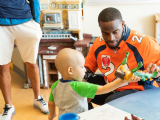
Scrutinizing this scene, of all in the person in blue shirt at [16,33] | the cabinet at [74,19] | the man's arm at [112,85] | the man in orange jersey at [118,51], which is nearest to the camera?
the man's arm at [112,85]

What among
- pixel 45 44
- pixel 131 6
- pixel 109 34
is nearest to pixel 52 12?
pixel 45 44

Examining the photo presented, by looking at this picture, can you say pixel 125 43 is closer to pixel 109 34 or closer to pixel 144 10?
pixel 109 34

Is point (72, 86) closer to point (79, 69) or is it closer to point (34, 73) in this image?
point (79, 69)

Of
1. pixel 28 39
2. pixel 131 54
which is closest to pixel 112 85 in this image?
pixel 131 54

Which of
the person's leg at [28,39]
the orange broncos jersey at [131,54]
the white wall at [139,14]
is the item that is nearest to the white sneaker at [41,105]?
the person's leg at [28,39]

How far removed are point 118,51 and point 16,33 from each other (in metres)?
0.98

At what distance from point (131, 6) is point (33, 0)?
160cm

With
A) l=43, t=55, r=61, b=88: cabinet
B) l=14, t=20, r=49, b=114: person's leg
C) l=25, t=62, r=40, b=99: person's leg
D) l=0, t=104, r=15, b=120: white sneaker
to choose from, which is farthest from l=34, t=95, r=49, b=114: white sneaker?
l=43, t=55, r=61, b=88: cabinet

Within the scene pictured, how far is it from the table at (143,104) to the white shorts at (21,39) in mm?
1134

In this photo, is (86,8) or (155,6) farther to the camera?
(86,8)

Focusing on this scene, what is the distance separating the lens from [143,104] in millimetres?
846

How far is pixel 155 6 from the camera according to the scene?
8.91ft

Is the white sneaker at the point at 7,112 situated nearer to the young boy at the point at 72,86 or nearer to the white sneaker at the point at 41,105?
the white sneaker at the point at 41,105

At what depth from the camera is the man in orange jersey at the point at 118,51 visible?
3.56 feet
